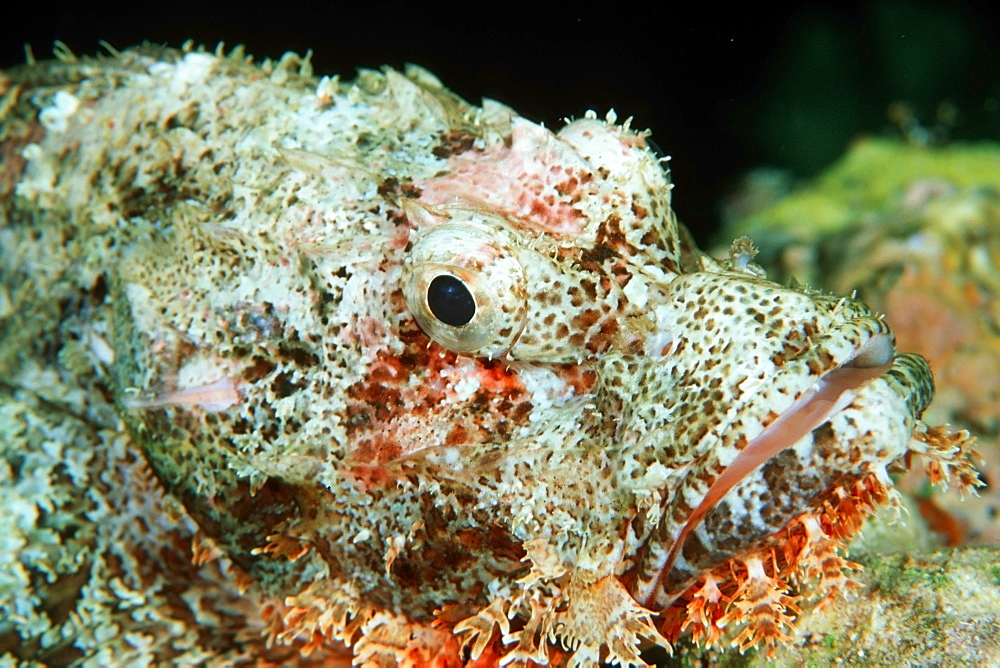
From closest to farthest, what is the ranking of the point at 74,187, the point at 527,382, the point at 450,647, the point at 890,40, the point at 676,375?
1. the point at 676,375
2. the point at 527,382
3. the point at 450,647
4. the point at 74,187
5. the point at 890,40

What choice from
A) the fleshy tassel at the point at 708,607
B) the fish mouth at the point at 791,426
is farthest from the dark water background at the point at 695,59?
the fleshy tassel at the point at 708,607

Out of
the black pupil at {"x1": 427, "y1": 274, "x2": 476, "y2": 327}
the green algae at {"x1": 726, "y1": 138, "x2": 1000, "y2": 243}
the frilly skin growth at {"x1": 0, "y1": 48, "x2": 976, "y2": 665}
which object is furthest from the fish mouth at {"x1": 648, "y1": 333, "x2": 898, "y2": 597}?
the green algae at {"x1": 726, "y1": 138, "x2": 1000, "y2": 243}

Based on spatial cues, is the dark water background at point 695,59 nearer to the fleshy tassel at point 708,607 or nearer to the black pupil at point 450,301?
the black pupil at point 450,301

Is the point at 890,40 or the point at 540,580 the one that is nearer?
the point at 540,580

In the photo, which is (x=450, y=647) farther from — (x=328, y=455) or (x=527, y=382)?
(x=527, y=382)

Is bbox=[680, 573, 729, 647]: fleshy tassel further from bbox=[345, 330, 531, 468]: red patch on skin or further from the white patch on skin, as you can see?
the white patch on skin

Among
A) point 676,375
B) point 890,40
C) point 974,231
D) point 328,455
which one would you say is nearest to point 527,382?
point 676,375
